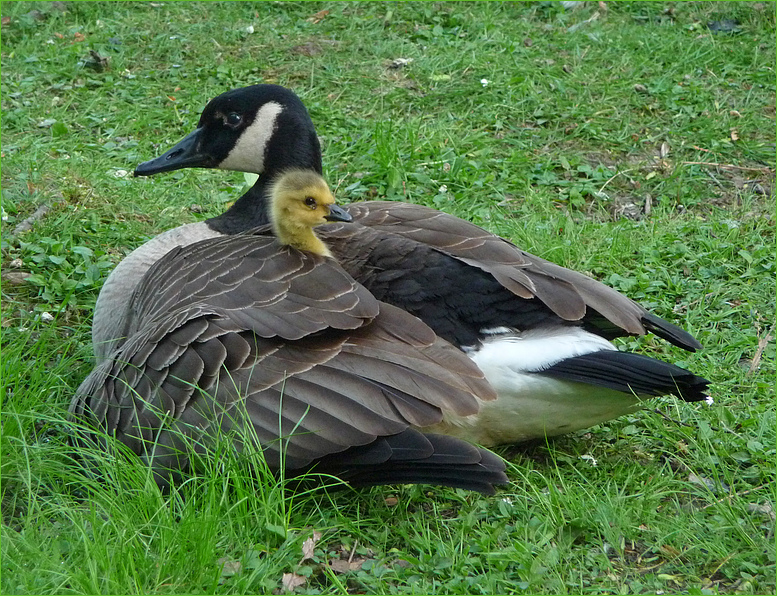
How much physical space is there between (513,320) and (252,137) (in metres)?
1.78

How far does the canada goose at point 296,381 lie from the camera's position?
3.33m

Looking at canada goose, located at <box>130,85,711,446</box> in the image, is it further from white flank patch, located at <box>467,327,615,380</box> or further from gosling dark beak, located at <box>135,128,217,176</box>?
gosling dark beak, located at <box>135,128,217,176</box>

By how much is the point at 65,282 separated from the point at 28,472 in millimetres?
1841

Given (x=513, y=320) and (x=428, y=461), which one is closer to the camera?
(x=428, y=461)

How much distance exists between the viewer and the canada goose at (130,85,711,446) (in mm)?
3619

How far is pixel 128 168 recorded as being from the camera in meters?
6.32

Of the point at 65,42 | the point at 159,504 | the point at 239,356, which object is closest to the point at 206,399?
the point at 239,356

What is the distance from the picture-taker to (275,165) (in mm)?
4688

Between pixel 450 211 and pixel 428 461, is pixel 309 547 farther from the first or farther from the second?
pixel 450 211

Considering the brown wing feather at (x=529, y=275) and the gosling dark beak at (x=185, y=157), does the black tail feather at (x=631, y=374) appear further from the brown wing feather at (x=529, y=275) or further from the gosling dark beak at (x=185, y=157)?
the gosling dark beak at (x=185, y=157)

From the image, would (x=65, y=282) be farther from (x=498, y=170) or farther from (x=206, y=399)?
(x=498, y=170)

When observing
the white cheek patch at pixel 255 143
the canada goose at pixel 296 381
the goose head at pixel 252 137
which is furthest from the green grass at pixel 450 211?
the white cheek patch at pixel 255 143

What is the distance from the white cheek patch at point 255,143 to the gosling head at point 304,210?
2.28 feet

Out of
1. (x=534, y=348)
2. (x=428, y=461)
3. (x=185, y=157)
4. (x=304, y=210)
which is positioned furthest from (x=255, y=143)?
(x=428, y=461)
